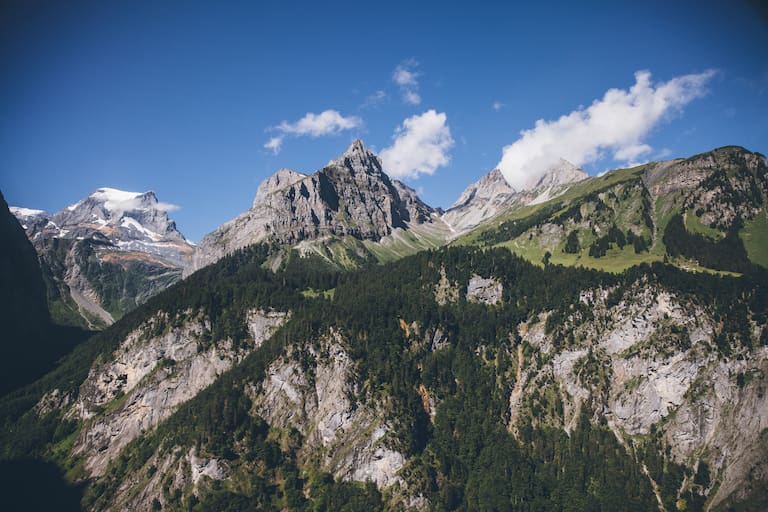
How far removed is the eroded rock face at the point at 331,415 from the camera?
16362cm

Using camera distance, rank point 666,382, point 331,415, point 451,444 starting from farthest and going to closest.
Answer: point 331,415 < point 451,444 < point 666,382

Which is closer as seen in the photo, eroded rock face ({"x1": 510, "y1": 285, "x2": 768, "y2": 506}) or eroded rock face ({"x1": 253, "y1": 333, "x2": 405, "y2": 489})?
eroded rock face ({"x1": 510, "y1": 285, "x2": 768, "y2": 506})

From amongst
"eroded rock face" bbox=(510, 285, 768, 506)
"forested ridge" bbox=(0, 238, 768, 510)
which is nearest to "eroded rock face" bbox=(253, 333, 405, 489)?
"forested ridge" bbox=(0, 238, 768, 510)

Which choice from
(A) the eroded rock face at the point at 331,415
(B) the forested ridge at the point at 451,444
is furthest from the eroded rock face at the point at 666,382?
(A) the eroded rock face at the point at 331,415

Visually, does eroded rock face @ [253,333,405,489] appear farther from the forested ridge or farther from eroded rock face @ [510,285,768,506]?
eroded rock face @ [510,285,768,506]

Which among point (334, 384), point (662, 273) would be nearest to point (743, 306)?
point (662, 273)

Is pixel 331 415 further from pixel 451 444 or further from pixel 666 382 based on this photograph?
pixel 666 382

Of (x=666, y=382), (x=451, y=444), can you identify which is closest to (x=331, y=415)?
(x=451, y=444)

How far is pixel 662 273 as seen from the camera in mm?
186750

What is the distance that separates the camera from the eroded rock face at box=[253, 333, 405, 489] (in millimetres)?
163625

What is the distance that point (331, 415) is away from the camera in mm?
177500

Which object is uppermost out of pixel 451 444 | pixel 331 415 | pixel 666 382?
pixel 331 415

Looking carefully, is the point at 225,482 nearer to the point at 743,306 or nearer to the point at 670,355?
the point at 670,355

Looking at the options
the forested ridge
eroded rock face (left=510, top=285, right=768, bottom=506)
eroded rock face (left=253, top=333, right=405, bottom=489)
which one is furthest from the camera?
eroded rock face (left=253, top=333, right=405, bottom=489)
